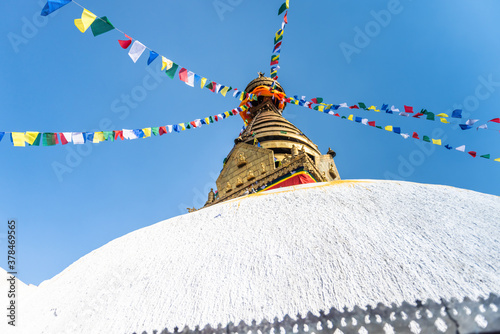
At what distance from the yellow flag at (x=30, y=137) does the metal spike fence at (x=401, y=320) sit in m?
4.79

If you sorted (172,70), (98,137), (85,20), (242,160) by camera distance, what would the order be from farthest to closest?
(242,160) → (98,137) → (172,70) → (85,20)

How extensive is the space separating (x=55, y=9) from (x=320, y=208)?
386 centimetres

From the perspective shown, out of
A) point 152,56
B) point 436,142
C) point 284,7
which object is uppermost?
point 284,7

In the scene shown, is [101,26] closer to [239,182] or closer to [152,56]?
[152,56]

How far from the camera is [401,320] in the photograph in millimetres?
1615

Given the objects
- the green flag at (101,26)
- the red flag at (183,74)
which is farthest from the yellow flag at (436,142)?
the green flag at (101,26)

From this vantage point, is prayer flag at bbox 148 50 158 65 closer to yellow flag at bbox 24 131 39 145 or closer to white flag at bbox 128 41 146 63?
white flag at bbox 128 41 146 63

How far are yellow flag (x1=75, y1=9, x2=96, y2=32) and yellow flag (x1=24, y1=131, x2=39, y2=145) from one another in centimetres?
206

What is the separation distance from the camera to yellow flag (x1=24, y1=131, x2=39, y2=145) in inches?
182

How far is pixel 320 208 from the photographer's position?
2.80m

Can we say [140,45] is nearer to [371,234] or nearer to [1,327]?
[1,327]

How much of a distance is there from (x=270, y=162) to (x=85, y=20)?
22.9 feet

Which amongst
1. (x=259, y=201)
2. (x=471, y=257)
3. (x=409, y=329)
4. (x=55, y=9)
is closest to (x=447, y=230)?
(x=471, y=257)

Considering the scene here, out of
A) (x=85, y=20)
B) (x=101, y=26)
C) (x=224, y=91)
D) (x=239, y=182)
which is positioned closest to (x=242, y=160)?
(x=239, y=182)
